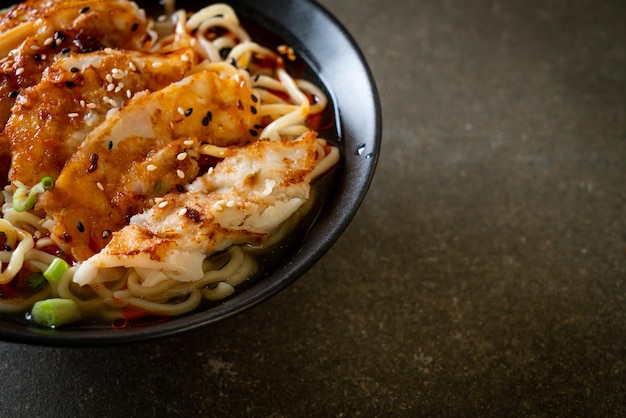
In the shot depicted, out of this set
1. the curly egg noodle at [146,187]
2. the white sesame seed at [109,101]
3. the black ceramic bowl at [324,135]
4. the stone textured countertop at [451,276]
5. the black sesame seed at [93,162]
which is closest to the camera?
the black ceramic bowl at [324,135]

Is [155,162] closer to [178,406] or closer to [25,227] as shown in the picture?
[25,227]

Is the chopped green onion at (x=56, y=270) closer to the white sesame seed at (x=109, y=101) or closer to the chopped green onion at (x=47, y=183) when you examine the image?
the chopped green onion at (x=47, y=183)

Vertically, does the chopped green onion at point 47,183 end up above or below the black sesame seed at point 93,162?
above

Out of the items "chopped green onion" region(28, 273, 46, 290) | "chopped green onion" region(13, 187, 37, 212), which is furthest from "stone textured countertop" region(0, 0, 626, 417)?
"chopped green onion" region(13, 187, 37, 212)

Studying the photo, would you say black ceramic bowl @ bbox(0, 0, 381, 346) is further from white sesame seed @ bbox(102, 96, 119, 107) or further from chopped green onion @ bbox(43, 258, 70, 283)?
white sesame seed @ bbox(102, 96, 119, 107)

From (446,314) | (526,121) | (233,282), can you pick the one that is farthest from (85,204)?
(526,121)

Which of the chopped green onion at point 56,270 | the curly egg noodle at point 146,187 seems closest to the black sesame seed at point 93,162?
the curly egg noodle at point 146,187

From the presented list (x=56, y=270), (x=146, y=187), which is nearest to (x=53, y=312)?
(x=56, y=270)
